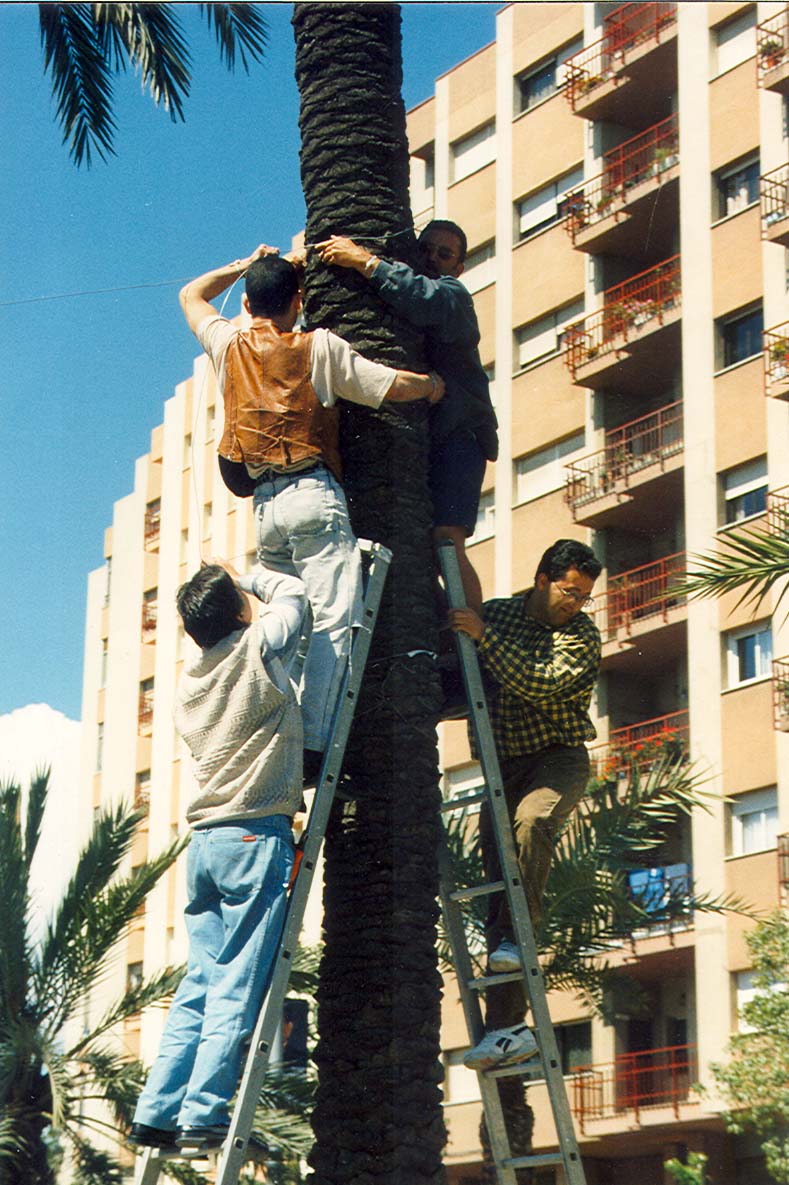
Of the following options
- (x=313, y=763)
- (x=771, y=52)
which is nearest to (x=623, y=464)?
(x=771, y=52)

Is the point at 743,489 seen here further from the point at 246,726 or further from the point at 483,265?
the point at 246,726

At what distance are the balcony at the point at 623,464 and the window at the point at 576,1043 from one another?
729 centimetres

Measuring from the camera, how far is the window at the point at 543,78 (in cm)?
1546

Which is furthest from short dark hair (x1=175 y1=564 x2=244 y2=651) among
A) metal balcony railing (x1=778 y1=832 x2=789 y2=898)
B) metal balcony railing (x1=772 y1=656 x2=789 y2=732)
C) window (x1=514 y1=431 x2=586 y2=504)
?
metal balcony railing (x1=778 y1=832 x2=789 y2=898)

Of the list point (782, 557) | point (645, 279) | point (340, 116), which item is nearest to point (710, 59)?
point (645, 279)

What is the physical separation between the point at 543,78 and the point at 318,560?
1130 centimetres

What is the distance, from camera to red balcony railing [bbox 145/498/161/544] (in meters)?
13.6

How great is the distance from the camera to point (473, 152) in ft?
52.0

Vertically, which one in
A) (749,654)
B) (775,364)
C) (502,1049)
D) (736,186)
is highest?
(736,186)

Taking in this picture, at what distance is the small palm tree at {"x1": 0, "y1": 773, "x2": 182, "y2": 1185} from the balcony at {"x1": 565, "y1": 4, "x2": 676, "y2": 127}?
8080mm

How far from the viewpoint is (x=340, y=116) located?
6.88 metres

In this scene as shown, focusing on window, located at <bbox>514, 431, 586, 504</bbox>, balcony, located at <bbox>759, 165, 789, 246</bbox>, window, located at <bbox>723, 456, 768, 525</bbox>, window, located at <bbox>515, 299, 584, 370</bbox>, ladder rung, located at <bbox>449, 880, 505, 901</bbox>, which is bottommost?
ladder rung, located at <bbox>449, 880, 505, 901</bbox>

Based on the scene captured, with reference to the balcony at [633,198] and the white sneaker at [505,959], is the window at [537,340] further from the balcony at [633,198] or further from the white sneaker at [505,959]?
the white sneaker at [505,959]

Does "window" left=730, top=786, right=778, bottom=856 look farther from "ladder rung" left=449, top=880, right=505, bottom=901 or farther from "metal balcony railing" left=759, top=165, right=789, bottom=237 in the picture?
"ladder rung" left=449, top=880, right=505, bottom=901
